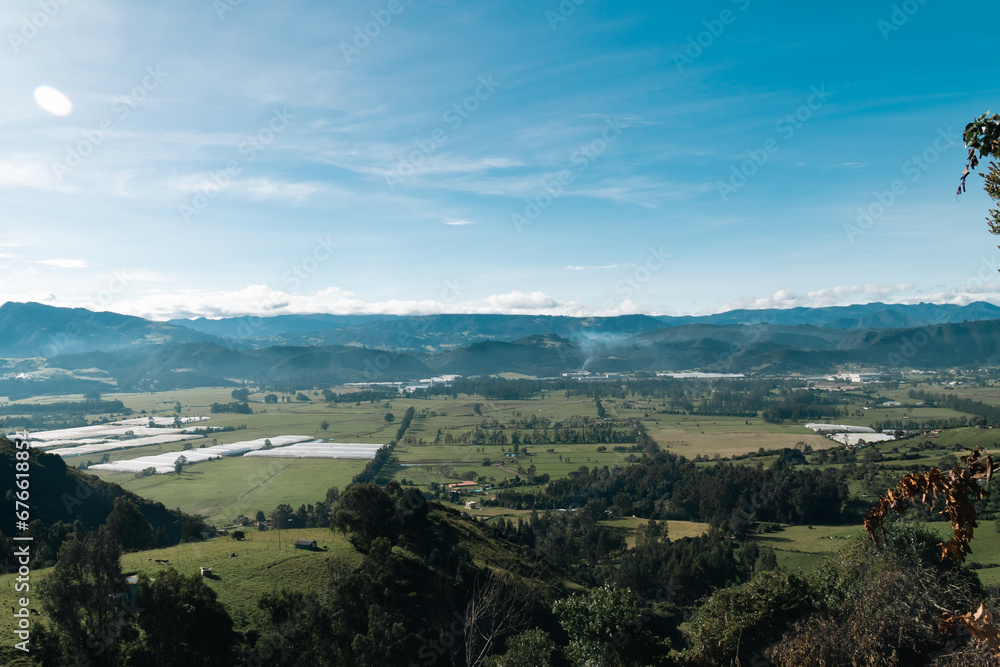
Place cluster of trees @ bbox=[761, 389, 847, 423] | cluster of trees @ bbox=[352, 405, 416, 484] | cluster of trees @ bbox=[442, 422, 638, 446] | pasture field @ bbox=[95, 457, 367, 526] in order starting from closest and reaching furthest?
pasture field @ bbox=[95, 457, 367, 526] → cluster of trees @ bbox=[352, 405, 416, 484] → cluster of trees @ bbox=[442, 422, 638, 446] → cluster of trees @ bbox=[761, 389, 847, 423]

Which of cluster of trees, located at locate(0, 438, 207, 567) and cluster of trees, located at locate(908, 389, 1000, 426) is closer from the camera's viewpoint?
→ cluster of trees, located at locate(0, 438, 207, 567)

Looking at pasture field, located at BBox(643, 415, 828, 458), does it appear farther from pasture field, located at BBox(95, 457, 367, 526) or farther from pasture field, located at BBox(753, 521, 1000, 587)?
pasture field, located at BBox(95, 457, 367, 526)

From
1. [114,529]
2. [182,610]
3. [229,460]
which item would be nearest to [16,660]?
A: [182,610]

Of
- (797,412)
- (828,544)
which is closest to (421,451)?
(828,544)

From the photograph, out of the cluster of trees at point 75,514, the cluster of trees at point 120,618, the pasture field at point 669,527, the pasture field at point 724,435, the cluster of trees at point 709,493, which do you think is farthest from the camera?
the pasture field at point 724,435

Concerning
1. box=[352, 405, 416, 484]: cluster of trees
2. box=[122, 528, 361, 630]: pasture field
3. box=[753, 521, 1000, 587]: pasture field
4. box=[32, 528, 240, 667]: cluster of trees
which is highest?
box=[32, 528, 240, 667]: cluster of trees

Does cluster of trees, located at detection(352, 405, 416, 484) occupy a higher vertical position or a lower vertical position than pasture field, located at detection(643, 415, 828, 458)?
higher

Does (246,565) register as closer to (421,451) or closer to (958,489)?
(958,489)

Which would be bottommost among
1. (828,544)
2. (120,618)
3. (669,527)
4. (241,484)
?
(669,527)

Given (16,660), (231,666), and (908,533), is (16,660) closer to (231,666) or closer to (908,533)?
(231,666)

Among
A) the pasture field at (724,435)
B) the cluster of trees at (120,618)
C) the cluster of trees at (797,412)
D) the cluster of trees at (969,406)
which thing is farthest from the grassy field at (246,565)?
the cluster of trees at (969,406)

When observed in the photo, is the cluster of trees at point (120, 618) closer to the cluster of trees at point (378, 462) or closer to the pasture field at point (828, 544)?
the pasture field at point (828, 544)

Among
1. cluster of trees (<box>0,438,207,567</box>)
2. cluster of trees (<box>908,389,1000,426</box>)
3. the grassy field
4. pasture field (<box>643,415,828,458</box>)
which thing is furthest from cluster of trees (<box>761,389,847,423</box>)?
cluster of trees (<box>0,438,207,567</box>)
